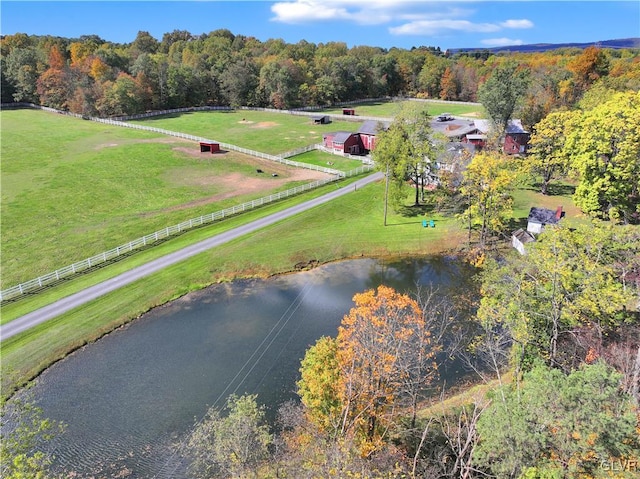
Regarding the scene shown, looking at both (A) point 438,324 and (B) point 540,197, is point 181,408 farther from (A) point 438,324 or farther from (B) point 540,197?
(B) point 540,197

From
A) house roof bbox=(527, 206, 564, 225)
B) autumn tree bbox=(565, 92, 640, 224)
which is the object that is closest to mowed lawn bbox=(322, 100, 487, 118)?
autumn tree bbox=(565, 92, 640, 224)

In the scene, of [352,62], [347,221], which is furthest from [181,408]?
[352,62]

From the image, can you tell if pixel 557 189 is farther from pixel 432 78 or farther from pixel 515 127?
pixel 432 78

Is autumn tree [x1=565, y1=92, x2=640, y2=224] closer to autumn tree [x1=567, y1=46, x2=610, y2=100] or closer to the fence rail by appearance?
the fence rail

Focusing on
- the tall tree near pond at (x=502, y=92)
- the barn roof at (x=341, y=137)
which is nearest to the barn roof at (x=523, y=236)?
the tall tree near pond at (x=502, y=92)

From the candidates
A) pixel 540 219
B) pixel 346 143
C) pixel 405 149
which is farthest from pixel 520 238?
pixel 346 143

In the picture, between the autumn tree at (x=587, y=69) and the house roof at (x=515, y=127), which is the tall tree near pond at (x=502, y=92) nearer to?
the house roof at (x=515, y=127)
